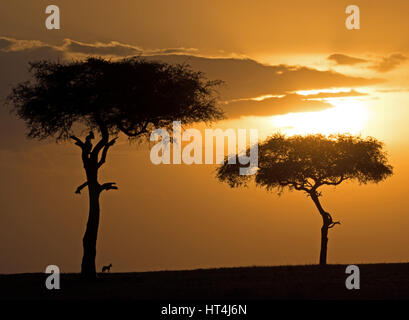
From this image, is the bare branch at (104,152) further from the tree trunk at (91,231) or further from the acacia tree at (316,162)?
the acacia tree at (316,162)

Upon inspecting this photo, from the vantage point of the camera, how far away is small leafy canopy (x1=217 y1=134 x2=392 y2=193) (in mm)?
59875

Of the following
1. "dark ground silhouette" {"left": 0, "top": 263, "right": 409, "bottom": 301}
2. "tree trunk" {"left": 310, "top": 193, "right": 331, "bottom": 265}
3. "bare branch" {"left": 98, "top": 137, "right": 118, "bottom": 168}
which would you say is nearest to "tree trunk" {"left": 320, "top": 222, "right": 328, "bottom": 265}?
"tree trunk" {"left": 310, "top": 193, "right": 331, "bottom": 265}

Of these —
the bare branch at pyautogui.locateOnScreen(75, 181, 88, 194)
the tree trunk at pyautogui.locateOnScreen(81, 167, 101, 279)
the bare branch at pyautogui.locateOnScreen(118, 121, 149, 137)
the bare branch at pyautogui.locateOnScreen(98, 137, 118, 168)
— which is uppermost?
the bare branch at pyautogui.locateOnScreen(118, 121, 149, 137)

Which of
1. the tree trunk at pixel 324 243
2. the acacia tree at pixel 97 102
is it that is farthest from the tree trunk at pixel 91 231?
the tree trunk at pixel 324 243

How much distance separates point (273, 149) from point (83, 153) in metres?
22.1

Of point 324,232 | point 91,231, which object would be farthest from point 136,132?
point 324,232

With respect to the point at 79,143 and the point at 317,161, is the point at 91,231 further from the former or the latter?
the point at 317,161

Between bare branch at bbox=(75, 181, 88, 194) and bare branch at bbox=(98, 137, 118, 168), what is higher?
bare branch at bbox=(98, 137, 118, 168)

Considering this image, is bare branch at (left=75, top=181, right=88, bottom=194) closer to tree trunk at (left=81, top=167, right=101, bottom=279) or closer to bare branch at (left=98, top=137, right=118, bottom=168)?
tree trunk at (left=81, top=167, right=101, bottom=279)

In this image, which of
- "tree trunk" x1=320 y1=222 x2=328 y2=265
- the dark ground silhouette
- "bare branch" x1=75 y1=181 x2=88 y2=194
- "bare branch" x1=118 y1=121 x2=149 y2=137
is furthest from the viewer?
"tree trunk" x1=320 y1=222 x2=328 y2=265

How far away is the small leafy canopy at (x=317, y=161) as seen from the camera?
196 ft
